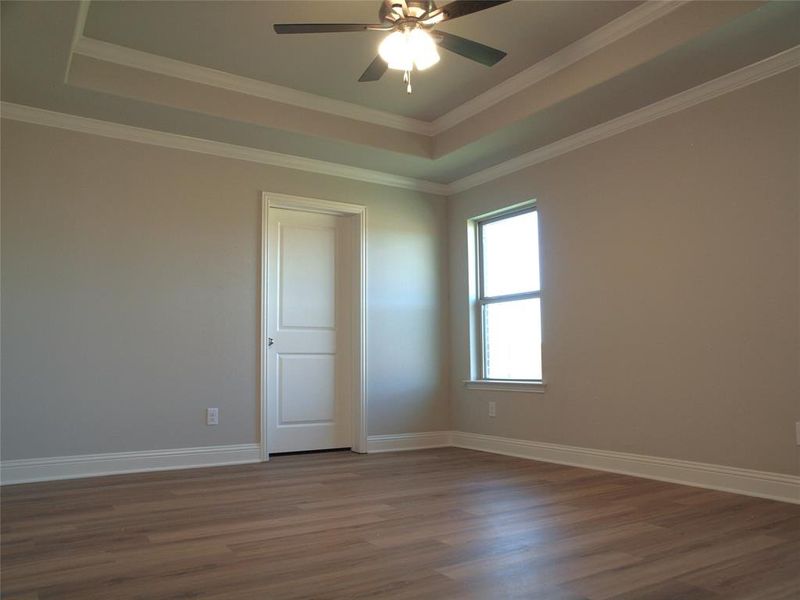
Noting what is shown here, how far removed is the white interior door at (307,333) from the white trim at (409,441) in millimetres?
231

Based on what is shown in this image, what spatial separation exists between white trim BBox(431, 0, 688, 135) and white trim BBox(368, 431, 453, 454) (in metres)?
2.48

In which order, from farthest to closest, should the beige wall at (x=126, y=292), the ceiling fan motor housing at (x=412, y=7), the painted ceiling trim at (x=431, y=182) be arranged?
the beige wall at (x=126, y=292) → the painted ceiling trim at (x=431, y=182) → the ceiling fan motor housing at (x=412, y=7)

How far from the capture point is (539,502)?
3.13 meters

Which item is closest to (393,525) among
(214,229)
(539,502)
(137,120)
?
(539,502)

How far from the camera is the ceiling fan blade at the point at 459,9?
251 centimetres

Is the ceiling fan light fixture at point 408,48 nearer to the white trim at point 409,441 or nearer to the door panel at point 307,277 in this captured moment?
the door panel at point 307,277

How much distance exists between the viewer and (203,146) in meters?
4.49

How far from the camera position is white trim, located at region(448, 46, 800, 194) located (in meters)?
3.29

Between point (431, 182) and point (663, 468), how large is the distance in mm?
3018

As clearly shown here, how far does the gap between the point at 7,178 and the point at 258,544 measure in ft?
9.57

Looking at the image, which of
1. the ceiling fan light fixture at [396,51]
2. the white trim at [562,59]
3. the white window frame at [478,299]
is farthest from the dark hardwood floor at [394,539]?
the white trim at [562,59]

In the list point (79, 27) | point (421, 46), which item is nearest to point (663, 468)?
point (421, 46)

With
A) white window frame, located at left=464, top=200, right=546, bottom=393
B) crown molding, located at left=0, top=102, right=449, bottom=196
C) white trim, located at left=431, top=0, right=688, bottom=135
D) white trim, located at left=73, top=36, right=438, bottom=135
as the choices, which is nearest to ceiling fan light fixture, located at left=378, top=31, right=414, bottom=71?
white trim, located at left=431, top=0, right=688, bottom=135

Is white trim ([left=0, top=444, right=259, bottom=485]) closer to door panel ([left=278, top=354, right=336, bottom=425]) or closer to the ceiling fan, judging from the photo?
door panel ([left=278, top=354, right=336, bottom=425])
